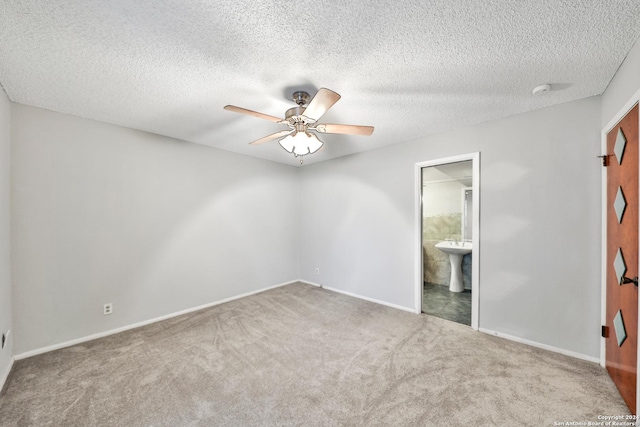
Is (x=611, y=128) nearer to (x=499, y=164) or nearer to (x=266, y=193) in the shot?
(x=499, y=164)

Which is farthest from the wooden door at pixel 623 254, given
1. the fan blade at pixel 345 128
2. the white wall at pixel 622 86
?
the fan blade at pixel 345 128

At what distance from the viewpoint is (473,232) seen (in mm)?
2801

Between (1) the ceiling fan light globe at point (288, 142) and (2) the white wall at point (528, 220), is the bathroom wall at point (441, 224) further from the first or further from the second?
(1) the ceiling fan light globe at point (288, 142)

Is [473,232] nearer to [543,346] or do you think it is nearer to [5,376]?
[543,346]

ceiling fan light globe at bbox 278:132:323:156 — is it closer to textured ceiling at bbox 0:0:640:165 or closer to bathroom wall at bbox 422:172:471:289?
textured ceiling at bbox 0:0:640:165

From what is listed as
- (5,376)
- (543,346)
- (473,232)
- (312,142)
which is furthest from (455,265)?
(5,376)

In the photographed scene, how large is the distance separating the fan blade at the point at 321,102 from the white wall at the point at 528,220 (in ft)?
6.49

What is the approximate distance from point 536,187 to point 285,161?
11.6 ft

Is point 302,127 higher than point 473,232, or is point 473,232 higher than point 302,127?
point 302,127

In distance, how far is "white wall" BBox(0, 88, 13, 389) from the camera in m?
1.98

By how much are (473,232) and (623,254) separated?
44.4 inches

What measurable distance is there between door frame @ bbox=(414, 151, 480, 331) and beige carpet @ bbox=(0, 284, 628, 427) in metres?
0.36

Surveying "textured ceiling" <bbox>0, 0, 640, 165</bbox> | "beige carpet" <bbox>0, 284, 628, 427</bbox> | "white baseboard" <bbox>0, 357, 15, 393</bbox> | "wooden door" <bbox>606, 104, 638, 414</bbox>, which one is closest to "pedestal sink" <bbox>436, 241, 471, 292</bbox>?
"beige carpet" <bbox>0, 284, 628, 427</bbox>

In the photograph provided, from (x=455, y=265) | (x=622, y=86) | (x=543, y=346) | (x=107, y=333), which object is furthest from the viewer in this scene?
(x=455, y=265)
